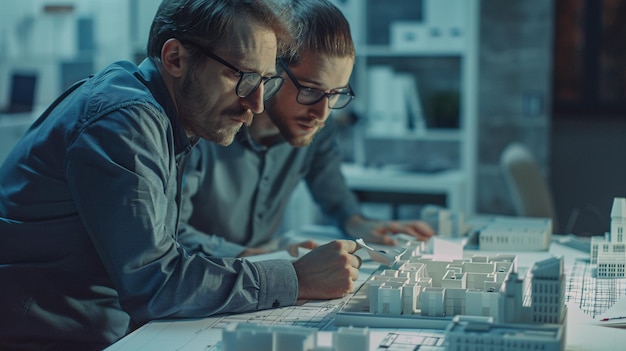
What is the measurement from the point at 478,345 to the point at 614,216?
0.83 m

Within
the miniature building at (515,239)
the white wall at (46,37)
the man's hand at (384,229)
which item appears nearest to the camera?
the miniature building at (515,239)

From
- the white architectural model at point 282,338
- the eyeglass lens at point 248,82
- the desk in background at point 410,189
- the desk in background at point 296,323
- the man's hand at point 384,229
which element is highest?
the eyeglass lens at point 248,82

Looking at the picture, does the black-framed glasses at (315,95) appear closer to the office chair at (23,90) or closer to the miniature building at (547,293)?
the miniature building at (547,293)

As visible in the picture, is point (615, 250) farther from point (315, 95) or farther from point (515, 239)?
point (315, 95)

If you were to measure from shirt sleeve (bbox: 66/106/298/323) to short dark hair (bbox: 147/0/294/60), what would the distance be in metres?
0.20

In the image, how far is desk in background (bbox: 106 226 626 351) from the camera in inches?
60.4

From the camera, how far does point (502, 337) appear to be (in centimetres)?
136

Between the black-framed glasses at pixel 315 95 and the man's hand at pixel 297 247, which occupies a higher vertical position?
the black-framed glasses at pixel 315 95

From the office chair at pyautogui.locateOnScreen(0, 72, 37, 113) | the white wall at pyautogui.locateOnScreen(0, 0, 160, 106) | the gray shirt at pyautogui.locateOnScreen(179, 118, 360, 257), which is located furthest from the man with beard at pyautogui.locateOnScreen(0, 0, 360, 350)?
the office chair at pyautogui.locateOnScreen(0, 72, 37, 113)

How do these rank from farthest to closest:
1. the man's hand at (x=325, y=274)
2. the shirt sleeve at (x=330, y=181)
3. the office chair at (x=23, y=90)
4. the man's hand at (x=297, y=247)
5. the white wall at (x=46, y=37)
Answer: the office chair at (x=23, y=90) < the white wall at (x=46, y=37) < the shirt sleeve at (x=330, y=181) < the man's hand at (x=297, y=247) < the man's hand at (x=325, y=274)

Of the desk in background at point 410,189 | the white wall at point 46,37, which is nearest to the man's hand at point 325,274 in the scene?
the desk in background at point 410,189

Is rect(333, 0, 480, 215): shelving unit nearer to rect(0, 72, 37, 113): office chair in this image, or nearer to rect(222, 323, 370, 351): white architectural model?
rect(0, 72, 37, 113): office chair

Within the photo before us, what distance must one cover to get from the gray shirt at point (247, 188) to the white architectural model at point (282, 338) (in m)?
0.83

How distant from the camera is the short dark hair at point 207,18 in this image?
171 cm
